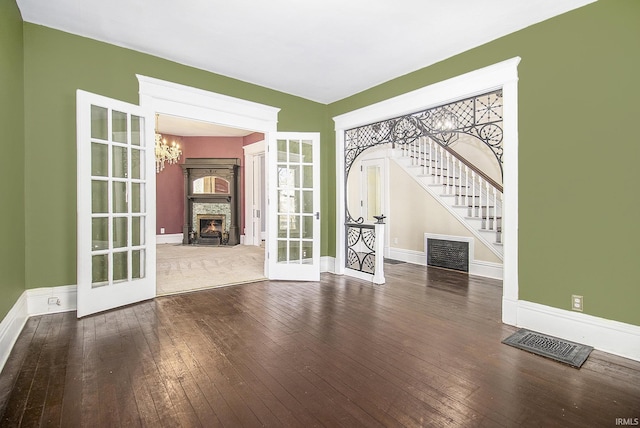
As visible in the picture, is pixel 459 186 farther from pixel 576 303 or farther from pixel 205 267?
pixel 205 267

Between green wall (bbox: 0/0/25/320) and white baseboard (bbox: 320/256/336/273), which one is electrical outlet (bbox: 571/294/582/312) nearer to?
white baseboard (bbox: 320/256/336/273)

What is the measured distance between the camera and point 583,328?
2646mm

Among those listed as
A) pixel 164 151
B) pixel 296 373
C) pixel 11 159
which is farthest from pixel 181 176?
pixel 296 373

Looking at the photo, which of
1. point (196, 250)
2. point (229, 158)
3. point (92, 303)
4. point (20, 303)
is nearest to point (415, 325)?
point (92, 303)

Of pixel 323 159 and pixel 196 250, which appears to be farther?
pixel 196 250

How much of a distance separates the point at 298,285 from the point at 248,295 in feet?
2.60

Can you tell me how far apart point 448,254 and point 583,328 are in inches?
119

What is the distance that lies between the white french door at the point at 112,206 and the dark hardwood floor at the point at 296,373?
29cm

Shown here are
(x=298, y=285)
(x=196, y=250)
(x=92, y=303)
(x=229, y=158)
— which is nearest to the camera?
(x=92, y=303)

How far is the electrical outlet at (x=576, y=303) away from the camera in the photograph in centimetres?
269

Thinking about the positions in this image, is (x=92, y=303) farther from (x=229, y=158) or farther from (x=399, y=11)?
(x=229, y=158)

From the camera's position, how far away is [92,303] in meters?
3.19

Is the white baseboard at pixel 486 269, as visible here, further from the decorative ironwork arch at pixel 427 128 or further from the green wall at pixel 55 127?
the green wall at pixel 55 127

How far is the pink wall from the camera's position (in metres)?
8.74
